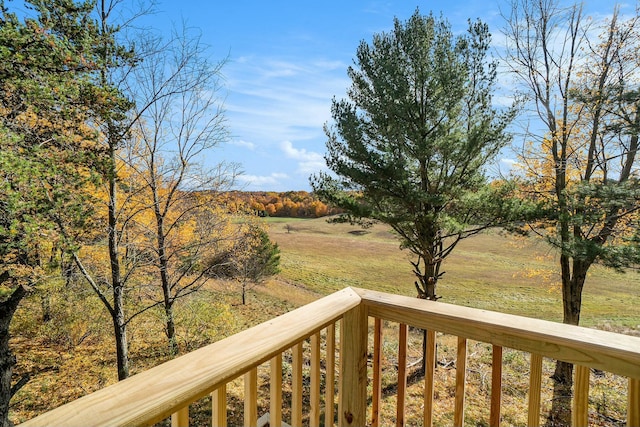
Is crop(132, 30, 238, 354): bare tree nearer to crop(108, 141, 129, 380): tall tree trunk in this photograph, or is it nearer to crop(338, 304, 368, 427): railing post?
crop(108, 141, 129, 380): tall tree trunk

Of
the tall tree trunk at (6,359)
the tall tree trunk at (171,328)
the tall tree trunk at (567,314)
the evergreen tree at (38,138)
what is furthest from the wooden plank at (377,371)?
the tall tree trunk at (171,328)

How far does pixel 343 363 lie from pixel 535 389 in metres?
0.55

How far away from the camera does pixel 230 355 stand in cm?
64

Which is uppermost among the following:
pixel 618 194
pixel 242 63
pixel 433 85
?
pixel 242 63

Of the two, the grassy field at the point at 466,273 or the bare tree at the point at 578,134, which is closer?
the bare tree at the point at 578,134

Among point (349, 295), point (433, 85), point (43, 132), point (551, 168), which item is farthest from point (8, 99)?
point (551, 168)

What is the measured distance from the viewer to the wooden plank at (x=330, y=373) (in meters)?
1.02

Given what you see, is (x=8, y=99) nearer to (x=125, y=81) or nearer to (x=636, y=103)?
(x=125, y=81)

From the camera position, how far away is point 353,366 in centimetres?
111

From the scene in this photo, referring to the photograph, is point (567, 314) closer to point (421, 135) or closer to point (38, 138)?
point (421, 135)

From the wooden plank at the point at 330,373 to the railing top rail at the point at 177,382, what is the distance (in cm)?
19

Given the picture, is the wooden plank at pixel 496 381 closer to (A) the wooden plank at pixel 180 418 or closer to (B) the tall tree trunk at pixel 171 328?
(A) the wooden plank at pixel 180 418

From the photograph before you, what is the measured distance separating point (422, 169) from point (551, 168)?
268 cm

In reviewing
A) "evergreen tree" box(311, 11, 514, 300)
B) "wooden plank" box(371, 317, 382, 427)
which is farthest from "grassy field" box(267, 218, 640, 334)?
"wooden plank" box(371, 317, 382, 427)
